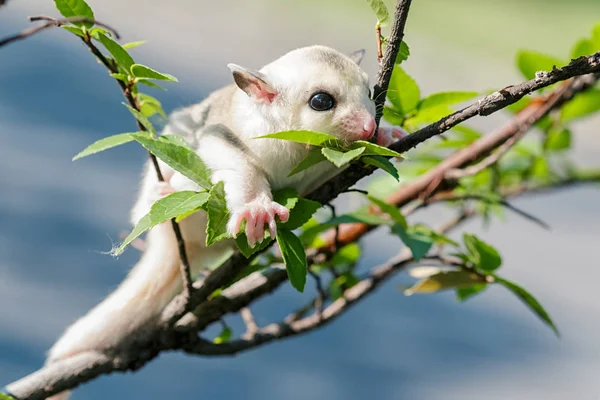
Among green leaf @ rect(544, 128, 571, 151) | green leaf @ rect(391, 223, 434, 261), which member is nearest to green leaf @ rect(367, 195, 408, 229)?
green leaf @ rect(391, 223, 434, 261)

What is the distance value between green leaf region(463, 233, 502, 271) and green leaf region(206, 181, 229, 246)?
1.42 feet

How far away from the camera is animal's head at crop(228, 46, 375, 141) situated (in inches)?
33.8

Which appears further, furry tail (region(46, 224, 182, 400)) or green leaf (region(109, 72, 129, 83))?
furry tail (region(46, 224, 182, 400))

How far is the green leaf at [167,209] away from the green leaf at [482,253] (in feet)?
1.54

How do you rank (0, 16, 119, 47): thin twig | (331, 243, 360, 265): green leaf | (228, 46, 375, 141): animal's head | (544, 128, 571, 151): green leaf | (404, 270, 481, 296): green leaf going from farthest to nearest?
(544, 128, 571, 151): green leaf → (331, 243, 360, 265): green leaf → (404, 270, 481, 296): green leaf → (228, 46, 375, 141): animal's head → (0, 16, 119, 47): thin twig

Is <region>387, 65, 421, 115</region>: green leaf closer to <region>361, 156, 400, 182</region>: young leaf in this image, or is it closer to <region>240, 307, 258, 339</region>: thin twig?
<region>361, 156, 400, 182</region>: young leaf

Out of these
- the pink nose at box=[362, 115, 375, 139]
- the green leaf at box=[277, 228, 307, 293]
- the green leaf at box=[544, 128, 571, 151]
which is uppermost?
the green leaf at box=[544, 128, 571, 151]

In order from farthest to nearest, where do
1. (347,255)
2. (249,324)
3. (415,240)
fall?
(347,255) < (249,324) < (415,240)

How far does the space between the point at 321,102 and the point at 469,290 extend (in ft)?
1.45

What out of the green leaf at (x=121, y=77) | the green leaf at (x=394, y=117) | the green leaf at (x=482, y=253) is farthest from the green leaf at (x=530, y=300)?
the green leaf at (x=121, y=77)

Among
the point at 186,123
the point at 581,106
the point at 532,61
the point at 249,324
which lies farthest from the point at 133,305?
the point at 581,106

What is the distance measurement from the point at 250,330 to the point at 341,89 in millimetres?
417

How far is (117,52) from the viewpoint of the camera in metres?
0.73

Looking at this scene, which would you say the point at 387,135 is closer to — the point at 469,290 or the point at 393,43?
the point at 393,43
